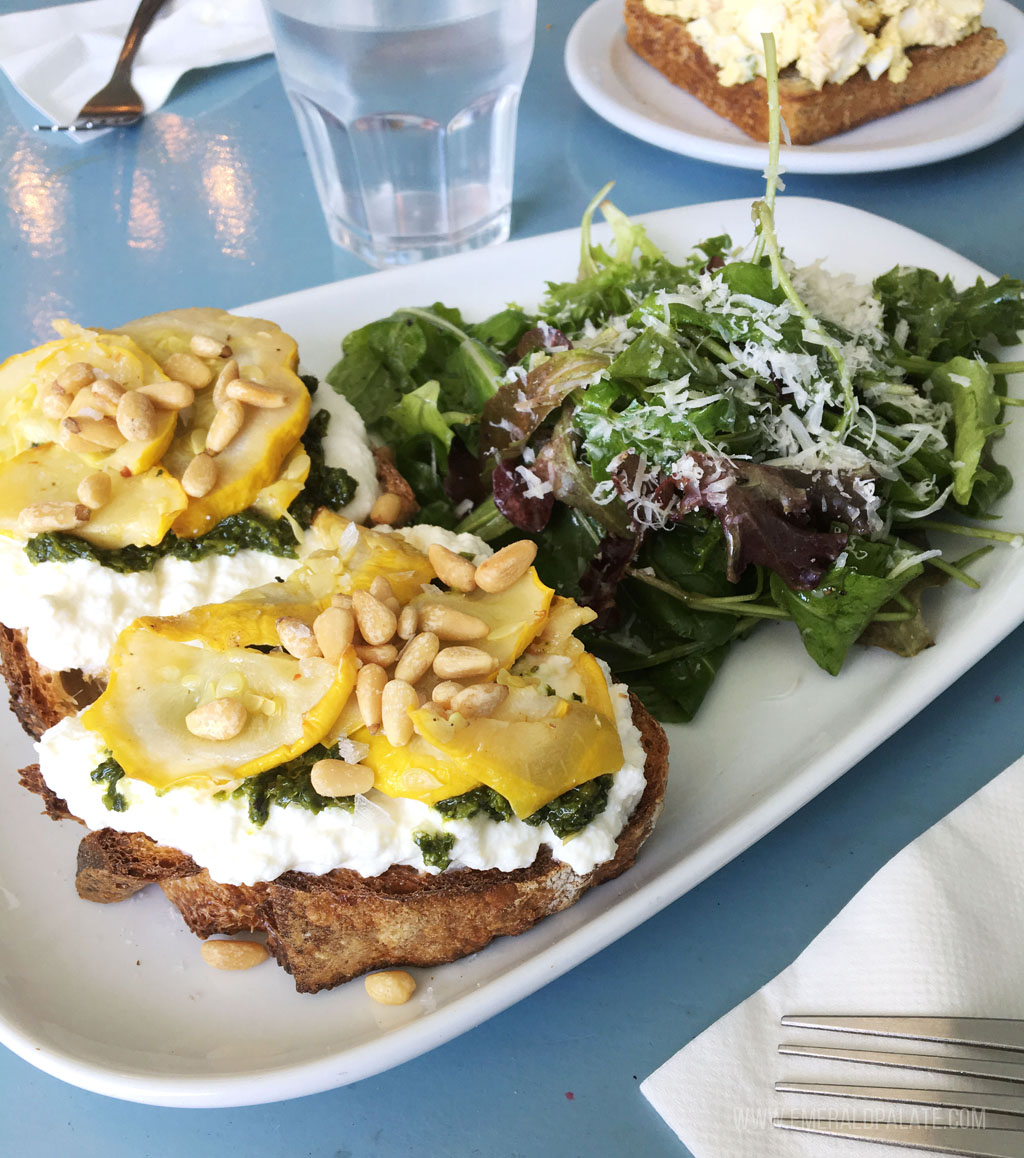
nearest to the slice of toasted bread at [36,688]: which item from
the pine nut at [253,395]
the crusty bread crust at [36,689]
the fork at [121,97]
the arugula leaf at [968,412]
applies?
the crusty bread crust at [36,689]

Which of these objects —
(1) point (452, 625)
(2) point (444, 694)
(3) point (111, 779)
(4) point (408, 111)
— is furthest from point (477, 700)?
(4) point (408, 111)

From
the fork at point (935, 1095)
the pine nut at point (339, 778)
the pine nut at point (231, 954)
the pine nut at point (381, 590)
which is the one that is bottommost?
the pine nut at point (231, 954)

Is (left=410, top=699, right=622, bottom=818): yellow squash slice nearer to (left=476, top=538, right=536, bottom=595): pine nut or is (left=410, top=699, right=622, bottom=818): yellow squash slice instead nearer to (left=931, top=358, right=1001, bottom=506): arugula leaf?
(left=476, top=538, right=536, bottom=595): pine nut

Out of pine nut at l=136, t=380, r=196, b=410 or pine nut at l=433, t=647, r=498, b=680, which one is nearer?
pine nut at l=433, t=647, r=498, b=680

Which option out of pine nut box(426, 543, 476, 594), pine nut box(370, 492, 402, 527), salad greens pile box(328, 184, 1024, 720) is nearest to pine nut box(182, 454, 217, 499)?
pine nut box(370, 492, 402, 527)

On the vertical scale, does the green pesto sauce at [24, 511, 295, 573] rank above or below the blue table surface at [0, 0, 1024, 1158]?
above

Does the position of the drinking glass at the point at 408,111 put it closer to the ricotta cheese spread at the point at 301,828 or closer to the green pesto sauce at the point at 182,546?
the green pesto sauce at the point at 182,546
